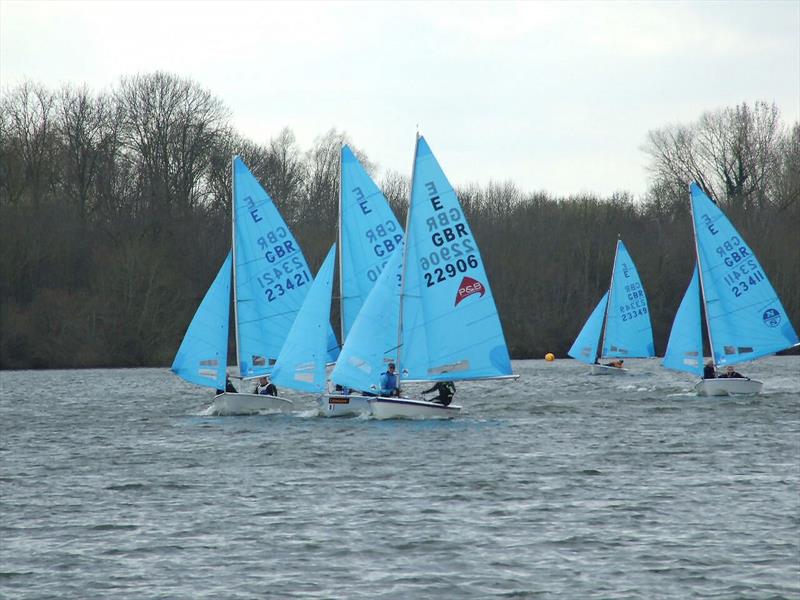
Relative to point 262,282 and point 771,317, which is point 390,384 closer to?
point 262,282

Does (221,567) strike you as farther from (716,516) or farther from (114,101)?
(114,101)

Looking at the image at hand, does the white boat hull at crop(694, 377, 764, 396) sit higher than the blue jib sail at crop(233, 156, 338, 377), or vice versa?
the blue jib sail at crop(233, 156, 338, 377)

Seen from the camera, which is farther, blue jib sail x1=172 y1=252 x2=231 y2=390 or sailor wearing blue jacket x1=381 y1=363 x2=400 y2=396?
blue jib sail x1=172 y1=252 x2=231 y2=390

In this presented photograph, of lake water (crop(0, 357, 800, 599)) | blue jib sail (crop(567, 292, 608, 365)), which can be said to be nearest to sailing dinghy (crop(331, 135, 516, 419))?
lake water (crop(0, 357, 800, 599))

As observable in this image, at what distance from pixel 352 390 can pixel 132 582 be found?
1748cm

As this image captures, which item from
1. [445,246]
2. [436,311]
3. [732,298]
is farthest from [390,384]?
[732,298]

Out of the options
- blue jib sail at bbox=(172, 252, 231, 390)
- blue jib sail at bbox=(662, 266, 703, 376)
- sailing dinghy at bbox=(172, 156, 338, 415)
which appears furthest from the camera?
blue jib sail at bbox=(662, 266, 703, 376)

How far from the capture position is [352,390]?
31.2 meters

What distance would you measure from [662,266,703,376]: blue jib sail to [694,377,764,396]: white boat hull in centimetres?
124

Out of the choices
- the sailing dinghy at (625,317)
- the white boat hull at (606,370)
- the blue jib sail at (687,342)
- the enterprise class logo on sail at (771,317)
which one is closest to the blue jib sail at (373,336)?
the blue jib sail at (687,342)

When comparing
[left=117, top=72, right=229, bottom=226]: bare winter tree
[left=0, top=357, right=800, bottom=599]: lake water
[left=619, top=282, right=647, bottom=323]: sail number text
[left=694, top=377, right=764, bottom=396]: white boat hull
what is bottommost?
[left=0, top=357, right=800, bottom=599]: lake water

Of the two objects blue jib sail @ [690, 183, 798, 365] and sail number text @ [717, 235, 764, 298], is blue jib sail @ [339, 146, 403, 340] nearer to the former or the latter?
blue jib sail @ [690, 183, 798, 365]

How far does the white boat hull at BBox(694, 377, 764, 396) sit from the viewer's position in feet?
119

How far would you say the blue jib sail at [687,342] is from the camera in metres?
38.3
